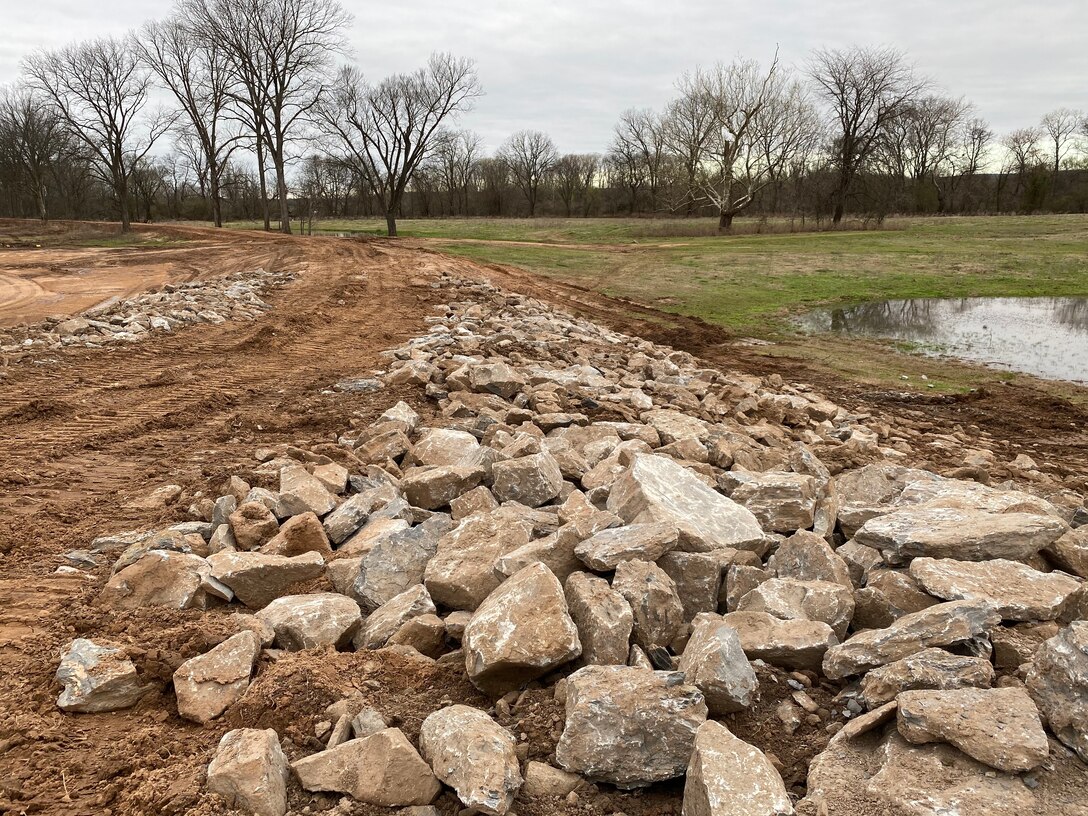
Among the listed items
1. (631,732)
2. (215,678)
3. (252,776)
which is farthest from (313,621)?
(631,732)

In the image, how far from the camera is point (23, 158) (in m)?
53.0

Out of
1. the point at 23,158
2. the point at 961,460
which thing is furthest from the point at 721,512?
the point at 23,158

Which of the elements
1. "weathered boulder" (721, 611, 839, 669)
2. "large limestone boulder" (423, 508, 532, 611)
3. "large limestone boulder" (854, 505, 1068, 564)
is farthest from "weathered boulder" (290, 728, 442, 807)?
"large limestone boulder" (854, 505, 1068, 564)

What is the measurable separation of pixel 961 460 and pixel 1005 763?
612 cm

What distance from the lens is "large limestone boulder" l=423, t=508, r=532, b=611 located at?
3316 millimetres

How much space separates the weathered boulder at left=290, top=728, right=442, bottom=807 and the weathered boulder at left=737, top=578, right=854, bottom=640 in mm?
1629

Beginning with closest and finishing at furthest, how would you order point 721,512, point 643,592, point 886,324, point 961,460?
point 643,592
point 721,512
point 961,460
point 886,324

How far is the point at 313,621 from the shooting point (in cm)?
310

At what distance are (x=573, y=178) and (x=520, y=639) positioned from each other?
80644 mm

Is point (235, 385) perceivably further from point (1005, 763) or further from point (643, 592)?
point (1005, 763)

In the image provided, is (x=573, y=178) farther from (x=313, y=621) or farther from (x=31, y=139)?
(x=313, y=621)

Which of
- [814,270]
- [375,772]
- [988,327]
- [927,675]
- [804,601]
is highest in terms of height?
[814,270]

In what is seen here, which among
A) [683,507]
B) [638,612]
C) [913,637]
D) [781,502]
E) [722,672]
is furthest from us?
[781,502]

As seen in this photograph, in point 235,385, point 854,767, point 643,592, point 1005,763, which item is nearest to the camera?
point 1005,763
